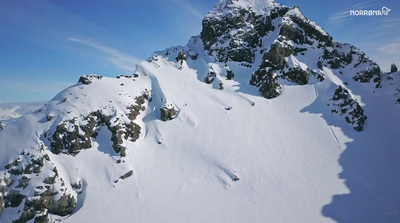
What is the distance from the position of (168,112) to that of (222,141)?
12042 mm

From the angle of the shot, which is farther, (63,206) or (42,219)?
(63,206)

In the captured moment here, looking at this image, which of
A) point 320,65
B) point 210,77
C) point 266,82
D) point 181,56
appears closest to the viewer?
point 266,82

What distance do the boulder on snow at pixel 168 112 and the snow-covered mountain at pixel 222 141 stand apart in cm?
20

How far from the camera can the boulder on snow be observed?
47.8 metres

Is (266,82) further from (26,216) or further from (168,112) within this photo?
(26,216)

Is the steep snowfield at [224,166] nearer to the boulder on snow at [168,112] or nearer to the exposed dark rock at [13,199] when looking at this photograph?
the boulder on snow at [168,112]

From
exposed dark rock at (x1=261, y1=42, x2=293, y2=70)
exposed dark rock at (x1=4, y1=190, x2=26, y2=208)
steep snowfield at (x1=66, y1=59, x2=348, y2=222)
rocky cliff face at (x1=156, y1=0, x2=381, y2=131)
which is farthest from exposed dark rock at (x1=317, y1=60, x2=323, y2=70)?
exposed dark rock at (x1=4, y1=190, x2=26, y2=208)

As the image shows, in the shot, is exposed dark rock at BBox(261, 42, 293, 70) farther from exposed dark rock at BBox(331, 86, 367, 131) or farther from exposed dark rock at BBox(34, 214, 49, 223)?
exposed dark rock at BBox(34, 214, 49, 223)

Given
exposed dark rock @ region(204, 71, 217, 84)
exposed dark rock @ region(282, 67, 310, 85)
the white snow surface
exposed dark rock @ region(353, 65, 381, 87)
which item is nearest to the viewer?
the white snow surface

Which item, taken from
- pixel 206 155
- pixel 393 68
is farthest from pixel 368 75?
pixel 206 155

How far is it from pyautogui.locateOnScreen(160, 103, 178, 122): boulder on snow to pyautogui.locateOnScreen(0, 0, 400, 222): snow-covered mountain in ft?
0.67

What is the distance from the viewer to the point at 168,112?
48.2 metres

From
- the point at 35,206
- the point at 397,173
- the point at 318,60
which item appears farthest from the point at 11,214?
the point at 318,60

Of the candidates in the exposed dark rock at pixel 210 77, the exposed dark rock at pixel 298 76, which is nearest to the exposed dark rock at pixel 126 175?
the exposed dark rock at pixel 210 77
